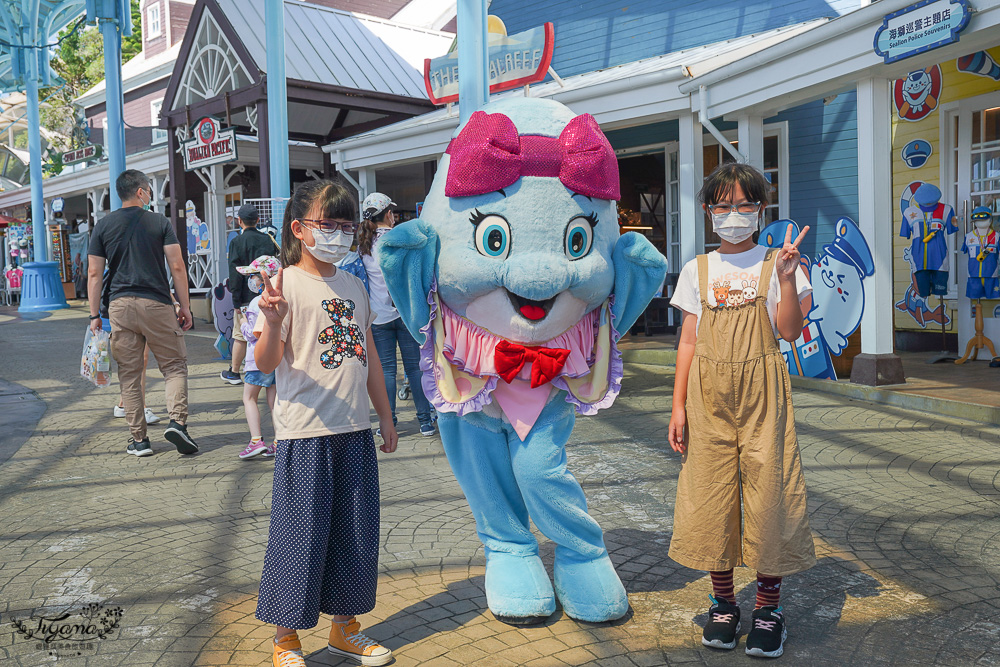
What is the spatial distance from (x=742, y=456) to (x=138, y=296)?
443 centimetres

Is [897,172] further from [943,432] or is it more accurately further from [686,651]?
[686,651]

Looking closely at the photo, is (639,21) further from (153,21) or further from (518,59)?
(153,21)

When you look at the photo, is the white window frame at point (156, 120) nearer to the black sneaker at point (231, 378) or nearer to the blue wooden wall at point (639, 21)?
the blue wooden wall at point (639, 21)

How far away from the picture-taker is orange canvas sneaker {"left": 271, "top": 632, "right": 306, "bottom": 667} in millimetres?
2723

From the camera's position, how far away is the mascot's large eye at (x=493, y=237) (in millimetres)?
3109

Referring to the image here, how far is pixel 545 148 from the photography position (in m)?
3.13

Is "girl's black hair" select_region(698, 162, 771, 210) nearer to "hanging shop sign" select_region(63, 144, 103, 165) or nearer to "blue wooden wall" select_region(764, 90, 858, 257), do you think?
"blue wooden wall" select_region(764, 90, 858, 257)

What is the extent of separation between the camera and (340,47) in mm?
14453

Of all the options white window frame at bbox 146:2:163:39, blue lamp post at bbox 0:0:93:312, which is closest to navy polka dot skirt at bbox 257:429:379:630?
blue lamp post at bbox 0:0:93:312

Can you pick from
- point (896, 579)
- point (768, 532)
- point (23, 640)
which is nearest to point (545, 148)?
point (768, 532)

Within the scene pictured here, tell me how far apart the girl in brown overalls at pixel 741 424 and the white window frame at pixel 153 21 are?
2762 centimetres

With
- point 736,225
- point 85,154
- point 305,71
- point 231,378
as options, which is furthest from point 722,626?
point 85,154

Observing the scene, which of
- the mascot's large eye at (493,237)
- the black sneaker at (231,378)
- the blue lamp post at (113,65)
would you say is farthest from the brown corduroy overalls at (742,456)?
the blue lamp post at (113,65)

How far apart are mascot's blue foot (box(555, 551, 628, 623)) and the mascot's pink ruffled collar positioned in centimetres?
53
